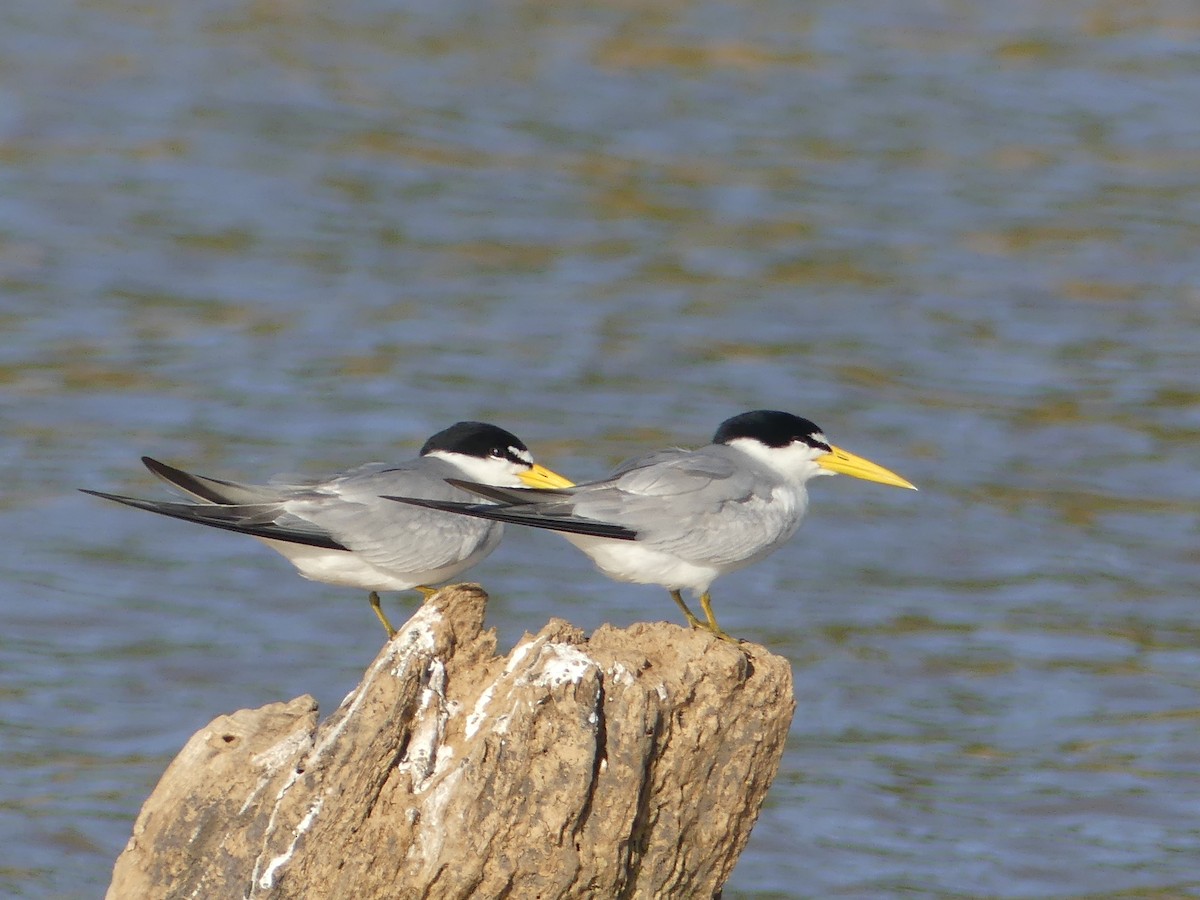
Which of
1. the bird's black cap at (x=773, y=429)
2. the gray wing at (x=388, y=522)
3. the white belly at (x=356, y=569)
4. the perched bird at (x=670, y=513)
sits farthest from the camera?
the bird's black cap at (x=773, y=429)

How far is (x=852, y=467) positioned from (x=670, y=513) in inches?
57.3

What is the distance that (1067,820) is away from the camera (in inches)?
503

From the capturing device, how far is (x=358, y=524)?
27.8ft

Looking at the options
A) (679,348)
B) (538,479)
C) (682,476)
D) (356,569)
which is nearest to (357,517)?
(356,569)

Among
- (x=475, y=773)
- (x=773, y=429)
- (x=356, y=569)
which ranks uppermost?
(x=773, y=429)

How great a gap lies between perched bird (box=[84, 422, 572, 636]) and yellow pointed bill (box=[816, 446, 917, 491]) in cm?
166

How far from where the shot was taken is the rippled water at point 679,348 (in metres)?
13.4

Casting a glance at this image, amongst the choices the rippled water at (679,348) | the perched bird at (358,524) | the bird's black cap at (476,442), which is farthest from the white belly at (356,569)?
the rippled water at (679,348)

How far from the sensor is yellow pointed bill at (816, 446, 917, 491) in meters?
9.63

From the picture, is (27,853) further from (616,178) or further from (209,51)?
(209,51)

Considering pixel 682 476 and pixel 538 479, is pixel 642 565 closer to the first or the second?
pixel 682 476

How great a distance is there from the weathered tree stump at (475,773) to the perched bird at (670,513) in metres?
0.40

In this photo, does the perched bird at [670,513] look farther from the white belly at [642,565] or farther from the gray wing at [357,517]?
the gray wing at [357,517]

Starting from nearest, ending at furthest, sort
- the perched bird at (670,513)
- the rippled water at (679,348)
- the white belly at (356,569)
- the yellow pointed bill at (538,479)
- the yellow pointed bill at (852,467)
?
the perched bird at (670,513) < the white belly at (356,569) < the yellow pointed bill at (538,479) < the yellow pointed bill at (852,467) < the rippled water at (679,348)
